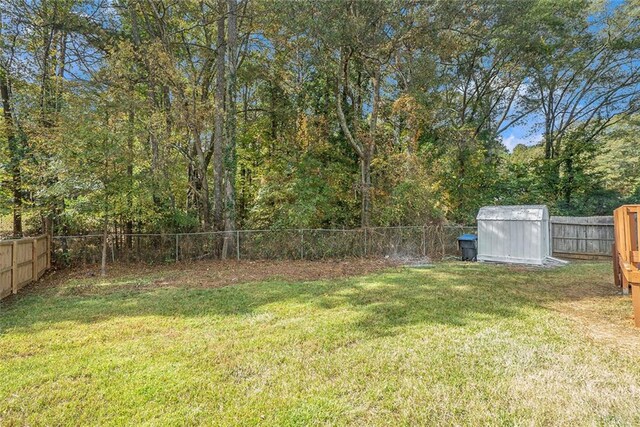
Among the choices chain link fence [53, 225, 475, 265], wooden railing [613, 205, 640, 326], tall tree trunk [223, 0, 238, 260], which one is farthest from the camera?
tall tree trunk [223, 0, 238, 260]

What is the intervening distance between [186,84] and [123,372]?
31.4ft

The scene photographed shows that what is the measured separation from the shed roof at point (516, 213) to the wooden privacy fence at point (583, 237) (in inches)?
136

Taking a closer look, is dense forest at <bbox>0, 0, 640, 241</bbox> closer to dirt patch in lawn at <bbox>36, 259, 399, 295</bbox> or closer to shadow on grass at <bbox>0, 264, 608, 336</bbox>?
dirt patch in lawn at <bbox>36, 259, 399, 295</bbox>

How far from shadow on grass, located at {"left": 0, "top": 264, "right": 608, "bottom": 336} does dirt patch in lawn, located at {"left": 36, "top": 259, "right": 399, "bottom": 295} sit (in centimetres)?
54

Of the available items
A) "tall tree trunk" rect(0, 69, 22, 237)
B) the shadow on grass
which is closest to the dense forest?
"tall tree trunk" rect(0, 69, 22, 237)

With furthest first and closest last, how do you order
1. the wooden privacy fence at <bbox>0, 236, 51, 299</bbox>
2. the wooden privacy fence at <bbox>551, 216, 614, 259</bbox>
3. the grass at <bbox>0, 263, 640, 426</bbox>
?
the wooden privacy fence at <bbox>551, 216, 614, 259</bbox>
the wooden privacy fence at <bbox>0, 236, 51, 299</bbox>
the grass at <bbox>0, 263, 640, 426</bbox>

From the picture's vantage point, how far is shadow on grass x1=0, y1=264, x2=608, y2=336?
13.6 ft

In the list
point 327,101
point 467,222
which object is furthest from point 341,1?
point 467,222

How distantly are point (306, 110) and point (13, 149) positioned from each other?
892 centimetres

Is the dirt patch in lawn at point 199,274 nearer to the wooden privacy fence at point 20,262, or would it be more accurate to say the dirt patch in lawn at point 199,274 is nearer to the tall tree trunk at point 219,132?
the wooden privacy fence at point 20,262

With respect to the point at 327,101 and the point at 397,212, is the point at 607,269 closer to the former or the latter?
the point at 397,212

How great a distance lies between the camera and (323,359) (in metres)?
2.91

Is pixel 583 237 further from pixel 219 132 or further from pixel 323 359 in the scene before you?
pixel 219 132

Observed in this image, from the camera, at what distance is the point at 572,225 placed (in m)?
11.1
